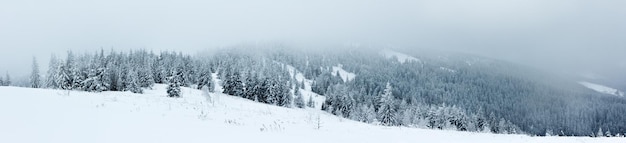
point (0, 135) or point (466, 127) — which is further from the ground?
point (0, 135)

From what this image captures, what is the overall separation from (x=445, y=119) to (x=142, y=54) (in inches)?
4112

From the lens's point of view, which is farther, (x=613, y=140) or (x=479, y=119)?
(x=479, y=119)

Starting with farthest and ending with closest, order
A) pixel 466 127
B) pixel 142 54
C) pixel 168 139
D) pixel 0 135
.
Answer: pixel 142 54, pixel 466 127, pixel 168 139, pixel 0 135

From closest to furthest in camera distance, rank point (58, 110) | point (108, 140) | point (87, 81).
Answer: point (108, 140) → point (58, 110) → point (87, 81)

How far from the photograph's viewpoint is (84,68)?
71.2 metres

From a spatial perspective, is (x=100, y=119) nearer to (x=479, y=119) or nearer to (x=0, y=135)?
(x=0, y=135)

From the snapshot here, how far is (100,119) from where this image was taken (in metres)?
A: 10.8

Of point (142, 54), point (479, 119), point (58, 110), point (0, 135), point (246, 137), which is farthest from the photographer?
→ point (142, 54)

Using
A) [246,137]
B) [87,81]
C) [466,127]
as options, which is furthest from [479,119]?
[246,137]

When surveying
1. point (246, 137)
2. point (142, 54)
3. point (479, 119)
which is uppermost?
point (142, 54)

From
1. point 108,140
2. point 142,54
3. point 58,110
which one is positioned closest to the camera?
point 108,140

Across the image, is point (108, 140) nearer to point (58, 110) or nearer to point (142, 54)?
point (58, 110)

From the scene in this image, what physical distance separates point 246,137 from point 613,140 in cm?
1511

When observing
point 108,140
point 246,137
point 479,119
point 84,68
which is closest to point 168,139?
point 108,140
